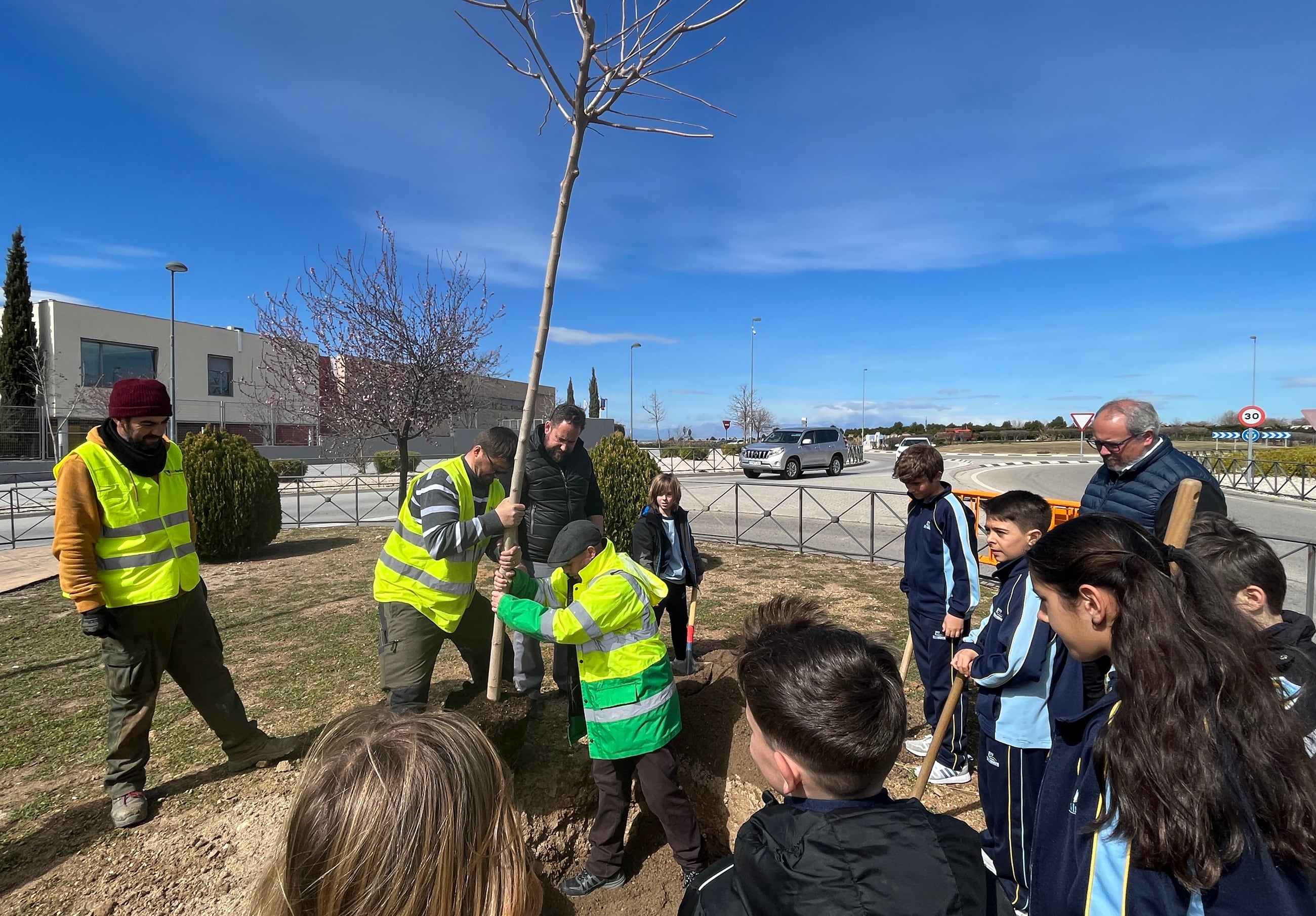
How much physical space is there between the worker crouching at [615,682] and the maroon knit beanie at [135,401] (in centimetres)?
186

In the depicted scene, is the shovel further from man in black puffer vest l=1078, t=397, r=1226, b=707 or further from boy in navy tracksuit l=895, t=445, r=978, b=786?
man in black puffer vest l=1078, t=397, r=1226, b=707

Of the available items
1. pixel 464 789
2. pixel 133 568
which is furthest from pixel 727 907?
pixel 133 568

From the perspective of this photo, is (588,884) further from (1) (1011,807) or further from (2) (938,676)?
(2) (938,676)

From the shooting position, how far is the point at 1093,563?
135cm

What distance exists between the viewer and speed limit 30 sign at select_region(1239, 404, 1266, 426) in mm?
20578

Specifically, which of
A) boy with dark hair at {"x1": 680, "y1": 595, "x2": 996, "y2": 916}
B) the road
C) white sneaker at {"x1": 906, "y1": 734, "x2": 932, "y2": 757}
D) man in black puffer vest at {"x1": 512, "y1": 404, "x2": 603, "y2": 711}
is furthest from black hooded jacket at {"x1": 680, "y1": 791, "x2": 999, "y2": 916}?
the road

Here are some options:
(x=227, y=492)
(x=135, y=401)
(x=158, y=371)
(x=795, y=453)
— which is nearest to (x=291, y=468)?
(x=158, y=371)

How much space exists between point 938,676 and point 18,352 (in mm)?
38258

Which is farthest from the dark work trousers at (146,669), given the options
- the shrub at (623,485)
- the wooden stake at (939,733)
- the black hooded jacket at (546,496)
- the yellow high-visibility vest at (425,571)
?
the shrub at (623,485)

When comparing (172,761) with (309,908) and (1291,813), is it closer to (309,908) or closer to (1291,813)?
(309,908)

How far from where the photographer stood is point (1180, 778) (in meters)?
1.05

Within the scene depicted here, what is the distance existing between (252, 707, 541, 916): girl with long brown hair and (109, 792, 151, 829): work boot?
2757mm

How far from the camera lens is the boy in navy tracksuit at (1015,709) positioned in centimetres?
239

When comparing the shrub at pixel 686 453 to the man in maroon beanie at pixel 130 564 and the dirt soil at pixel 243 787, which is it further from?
the man in maroon beanie at pixel 130 564
